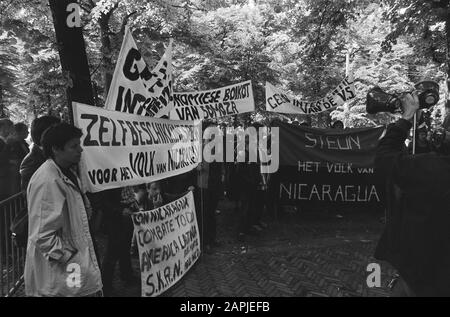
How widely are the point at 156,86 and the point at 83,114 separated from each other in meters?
1.17

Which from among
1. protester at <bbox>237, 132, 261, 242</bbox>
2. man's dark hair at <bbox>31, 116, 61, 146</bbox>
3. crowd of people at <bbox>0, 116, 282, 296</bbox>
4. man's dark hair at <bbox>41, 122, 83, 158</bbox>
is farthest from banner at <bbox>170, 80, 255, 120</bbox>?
man's dark hair at <bbox>41, 122, 83, 158</bbox>

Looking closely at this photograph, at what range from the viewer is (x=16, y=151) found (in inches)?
233

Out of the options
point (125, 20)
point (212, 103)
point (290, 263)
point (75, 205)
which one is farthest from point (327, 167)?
point (125, 20)

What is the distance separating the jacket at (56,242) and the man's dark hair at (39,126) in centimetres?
110

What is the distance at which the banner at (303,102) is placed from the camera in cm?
778

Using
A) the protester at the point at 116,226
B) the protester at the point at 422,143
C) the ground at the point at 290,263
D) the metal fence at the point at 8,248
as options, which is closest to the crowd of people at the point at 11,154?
the metal fence at the point at 8,248

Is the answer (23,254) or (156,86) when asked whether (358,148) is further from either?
(23,254)

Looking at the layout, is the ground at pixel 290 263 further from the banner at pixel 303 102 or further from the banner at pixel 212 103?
the banner at pixel 303 102

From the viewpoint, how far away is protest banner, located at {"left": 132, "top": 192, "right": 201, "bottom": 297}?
12.5 ft

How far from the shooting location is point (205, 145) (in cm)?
598

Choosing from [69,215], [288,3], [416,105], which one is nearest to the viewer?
[416,105]

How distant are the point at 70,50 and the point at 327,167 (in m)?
5.35

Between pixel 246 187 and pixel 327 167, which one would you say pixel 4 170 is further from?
pixel 327 167
